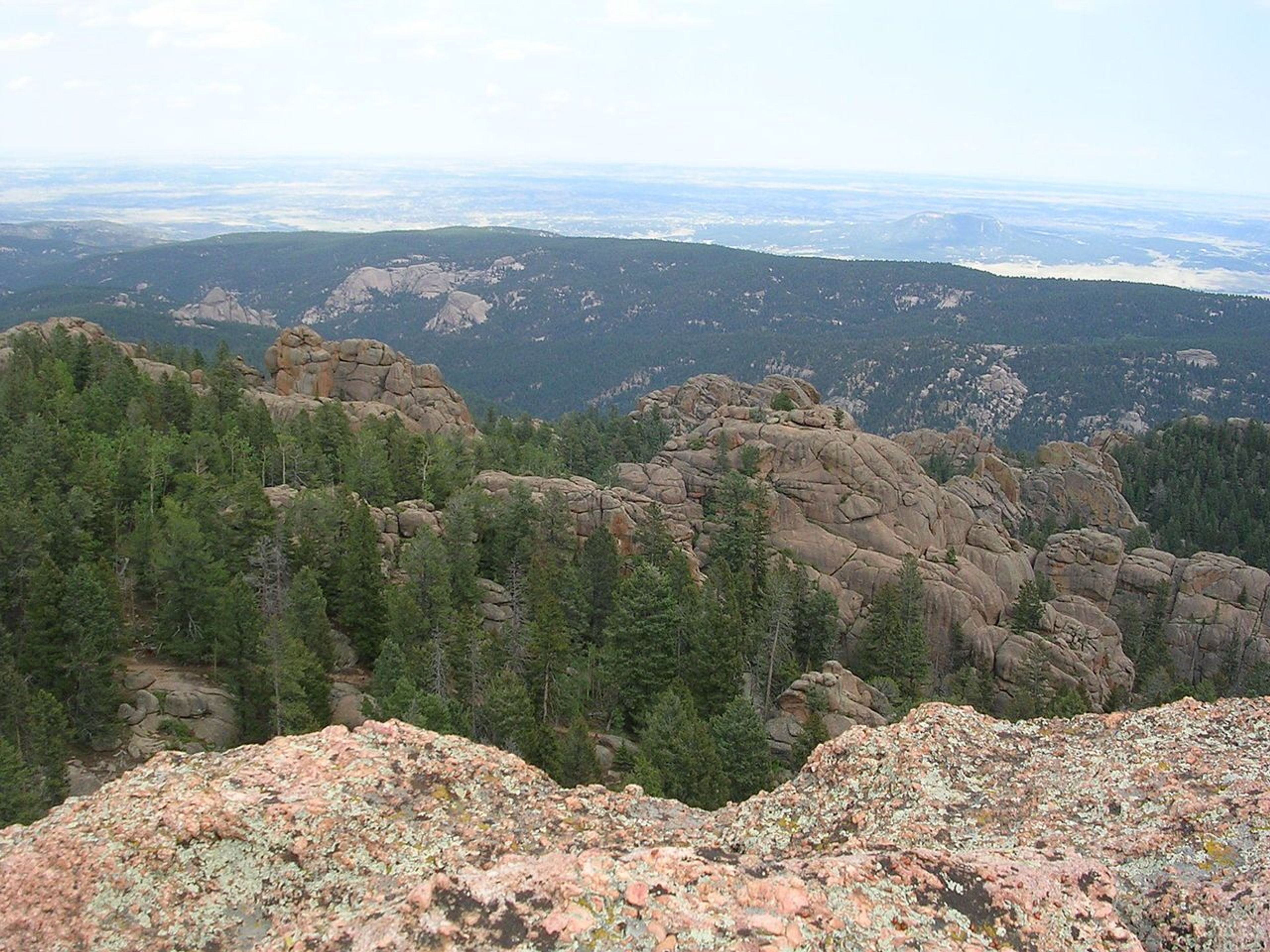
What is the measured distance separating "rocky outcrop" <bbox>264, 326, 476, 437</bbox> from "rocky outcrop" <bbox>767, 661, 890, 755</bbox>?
52764mm

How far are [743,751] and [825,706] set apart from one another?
9.43 m

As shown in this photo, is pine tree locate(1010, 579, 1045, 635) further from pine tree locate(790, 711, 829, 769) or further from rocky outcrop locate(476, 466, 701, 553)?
pine tree locate(790, 711, 829, 769)

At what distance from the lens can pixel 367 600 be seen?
44.1 metres

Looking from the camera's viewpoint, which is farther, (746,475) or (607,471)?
(607,471)

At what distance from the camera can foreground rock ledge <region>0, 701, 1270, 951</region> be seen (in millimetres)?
8688

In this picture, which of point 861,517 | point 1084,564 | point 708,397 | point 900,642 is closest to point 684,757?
point 900,642

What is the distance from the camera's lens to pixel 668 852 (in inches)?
380

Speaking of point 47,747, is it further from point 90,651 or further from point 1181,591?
point 1181,591

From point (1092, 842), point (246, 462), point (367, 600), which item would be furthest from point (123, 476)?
point (1092, 842)

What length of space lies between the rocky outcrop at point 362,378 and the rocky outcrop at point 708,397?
2601cm

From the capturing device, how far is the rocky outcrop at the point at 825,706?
4112cm

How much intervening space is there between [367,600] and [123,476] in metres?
18.6

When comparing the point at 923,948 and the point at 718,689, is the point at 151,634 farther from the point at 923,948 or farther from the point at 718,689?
the point at 923,948

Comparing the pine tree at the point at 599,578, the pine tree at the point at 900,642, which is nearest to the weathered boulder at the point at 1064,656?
the pine tree at the point at 900,642
